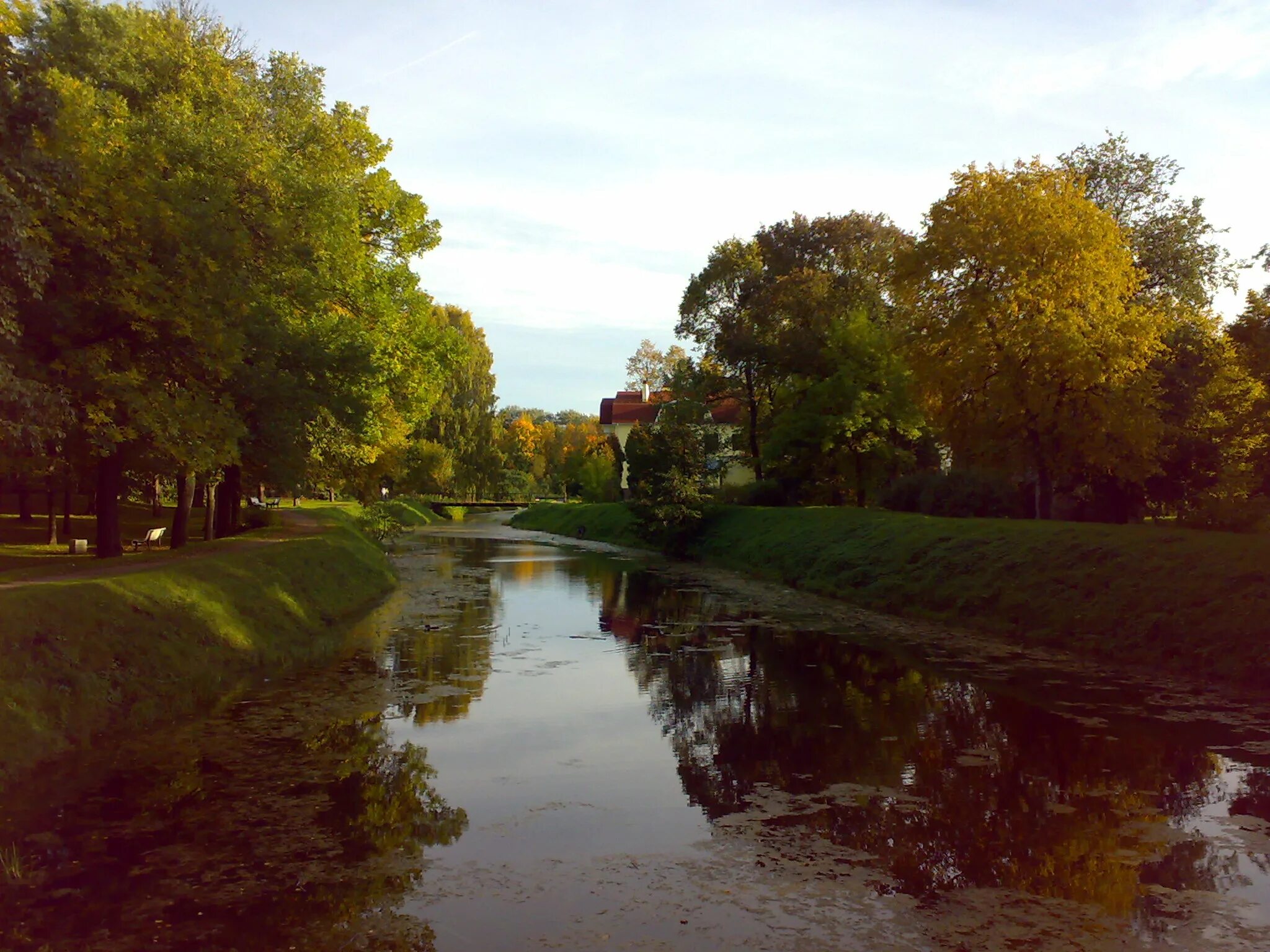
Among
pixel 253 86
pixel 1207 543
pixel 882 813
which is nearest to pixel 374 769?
pixel 882 813

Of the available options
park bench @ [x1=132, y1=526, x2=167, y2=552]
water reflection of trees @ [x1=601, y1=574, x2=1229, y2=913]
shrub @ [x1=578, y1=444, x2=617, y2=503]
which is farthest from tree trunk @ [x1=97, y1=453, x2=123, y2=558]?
shrub @ [x1=578, y1=444, x2=617, y2=503]

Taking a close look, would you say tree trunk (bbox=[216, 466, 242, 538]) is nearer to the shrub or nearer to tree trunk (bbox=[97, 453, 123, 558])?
tree trunk (bbox=[97, 453, 123, 558])

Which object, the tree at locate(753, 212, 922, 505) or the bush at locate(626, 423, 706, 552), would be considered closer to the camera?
the tree at locate(753, 212, 922, 505)

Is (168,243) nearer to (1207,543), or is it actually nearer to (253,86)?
(253,86)

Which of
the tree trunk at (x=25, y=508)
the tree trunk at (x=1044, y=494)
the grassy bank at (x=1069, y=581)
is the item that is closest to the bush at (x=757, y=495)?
the grassy bank at (x=1069, y=581)

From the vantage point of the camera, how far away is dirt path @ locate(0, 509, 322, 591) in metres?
17.8

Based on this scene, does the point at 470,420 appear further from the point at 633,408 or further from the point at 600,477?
the point at 633,408

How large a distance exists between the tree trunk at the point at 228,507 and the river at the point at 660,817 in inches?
770

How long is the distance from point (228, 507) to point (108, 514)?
1229 centimetres

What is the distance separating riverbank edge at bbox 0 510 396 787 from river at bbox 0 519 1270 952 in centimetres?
76

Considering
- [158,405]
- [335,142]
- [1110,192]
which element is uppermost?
[1110,192]

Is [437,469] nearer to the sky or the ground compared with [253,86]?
nearer to the ground

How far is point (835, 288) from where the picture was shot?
5238 centimetres

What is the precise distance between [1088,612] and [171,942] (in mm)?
17992
